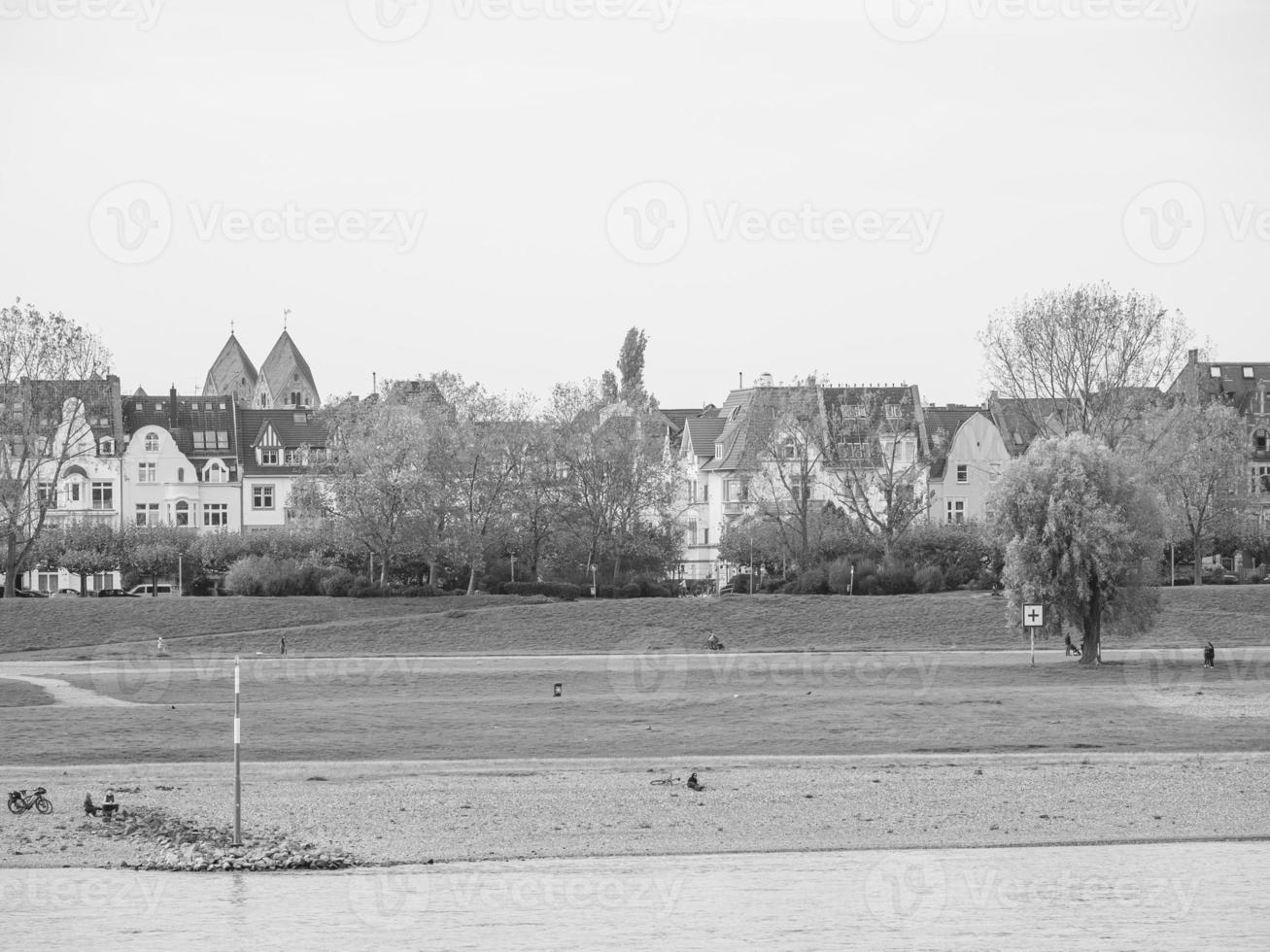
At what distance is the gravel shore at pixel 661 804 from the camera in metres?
27.2

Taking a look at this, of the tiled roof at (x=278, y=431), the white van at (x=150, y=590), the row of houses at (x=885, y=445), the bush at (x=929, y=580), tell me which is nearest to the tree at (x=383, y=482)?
the white van at (x=150, y=590)

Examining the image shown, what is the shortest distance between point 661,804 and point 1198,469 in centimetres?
7449

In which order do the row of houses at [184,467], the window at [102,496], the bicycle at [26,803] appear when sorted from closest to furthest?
the bicycle at [26,803] < the row of houses at [184,467] < the window at [102,496]

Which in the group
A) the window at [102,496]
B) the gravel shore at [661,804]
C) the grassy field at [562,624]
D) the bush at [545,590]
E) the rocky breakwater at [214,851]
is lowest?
the gravel shore at [661,804]

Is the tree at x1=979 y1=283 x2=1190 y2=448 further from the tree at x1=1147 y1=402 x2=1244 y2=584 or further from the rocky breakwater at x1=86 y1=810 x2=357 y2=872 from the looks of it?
the rocky breakwater at x1=86 y1=810 x2=357 y2=872

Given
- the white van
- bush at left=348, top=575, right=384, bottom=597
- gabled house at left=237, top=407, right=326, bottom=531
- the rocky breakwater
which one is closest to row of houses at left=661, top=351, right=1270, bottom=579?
bush at left=348, top=575, right=384, bottom=597

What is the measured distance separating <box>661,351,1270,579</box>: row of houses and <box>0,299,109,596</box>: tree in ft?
124

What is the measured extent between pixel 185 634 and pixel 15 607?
917 cm

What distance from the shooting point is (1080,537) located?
215ft

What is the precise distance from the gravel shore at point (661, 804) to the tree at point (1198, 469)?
2354 inches

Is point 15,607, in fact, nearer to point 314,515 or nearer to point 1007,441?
point 314,515

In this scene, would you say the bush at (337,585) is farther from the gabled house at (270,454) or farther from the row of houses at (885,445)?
the gabled house at (270,454)

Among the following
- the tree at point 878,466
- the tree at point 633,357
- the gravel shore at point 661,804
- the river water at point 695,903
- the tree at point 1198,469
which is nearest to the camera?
the river water at point 695,903

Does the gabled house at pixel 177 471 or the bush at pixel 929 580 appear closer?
the bush at pixel 929 580
